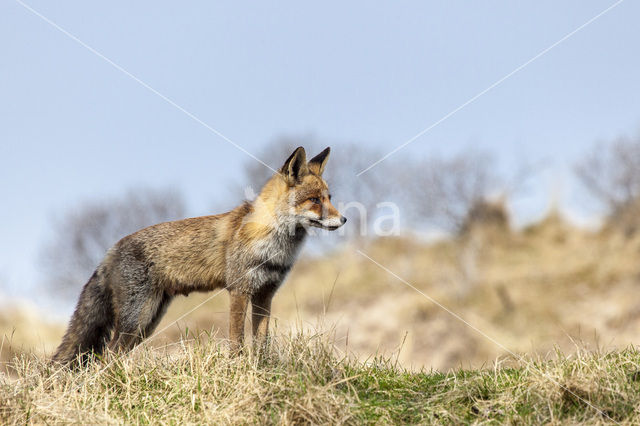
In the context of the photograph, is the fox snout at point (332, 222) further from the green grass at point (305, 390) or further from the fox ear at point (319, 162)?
the green grass at point (305, 390)

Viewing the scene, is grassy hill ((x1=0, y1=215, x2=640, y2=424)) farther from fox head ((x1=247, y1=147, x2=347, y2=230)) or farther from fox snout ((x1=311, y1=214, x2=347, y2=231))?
fox head ((x1=247, y1=147, x2=347, y2=230))

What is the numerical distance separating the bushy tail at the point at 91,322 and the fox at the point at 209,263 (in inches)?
0.5

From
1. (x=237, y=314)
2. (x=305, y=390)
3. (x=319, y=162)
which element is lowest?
(x=237, y=314)

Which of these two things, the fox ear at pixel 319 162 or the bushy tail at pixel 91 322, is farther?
the bushy tail at pixel 91 322

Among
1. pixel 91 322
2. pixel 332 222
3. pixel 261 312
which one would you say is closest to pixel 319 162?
pixel 332 222

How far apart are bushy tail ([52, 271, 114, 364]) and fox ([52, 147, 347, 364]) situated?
12mm

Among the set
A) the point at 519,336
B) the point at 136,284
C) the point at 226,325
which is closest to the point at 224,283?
the point at 226,325

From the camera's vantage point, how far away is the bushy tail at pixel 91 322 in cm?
758

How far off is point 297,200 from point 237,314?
1.53 metres

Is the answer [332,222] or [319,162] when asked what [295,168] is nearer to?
[319,162]

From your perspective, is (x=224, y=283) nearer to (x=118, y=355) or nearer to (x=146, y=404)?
(x=118, y=355)

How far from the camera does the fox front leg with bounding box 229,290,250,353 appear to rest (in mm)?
6627

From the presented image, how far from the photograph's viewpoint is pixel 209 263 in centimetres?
745

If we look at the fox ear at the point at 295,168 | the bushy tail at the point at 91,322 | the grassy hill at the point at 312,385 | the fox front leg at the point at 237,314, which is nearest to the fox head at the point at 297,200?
the fox ear at the point at 295,168
